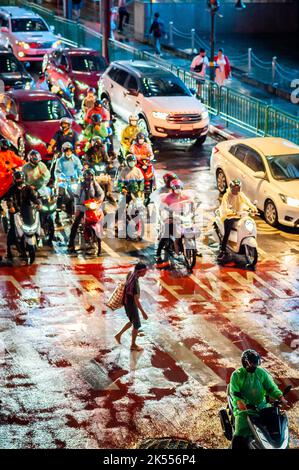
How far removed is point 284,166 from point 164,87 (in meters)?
7.51

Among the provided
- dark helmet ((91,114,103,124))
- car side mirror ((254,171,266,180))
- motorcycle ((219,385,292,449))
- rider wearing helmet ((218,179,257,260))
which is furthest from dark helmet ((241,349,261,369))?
dark helmet ((91,114,103,124))

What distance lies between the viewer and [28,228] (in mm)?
19641

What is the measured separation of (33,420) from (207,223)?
30.6 ft

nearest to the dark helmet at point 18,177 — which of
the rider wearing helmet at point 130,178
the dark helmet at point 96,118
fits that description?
the rider wearing helmet at point 130,178

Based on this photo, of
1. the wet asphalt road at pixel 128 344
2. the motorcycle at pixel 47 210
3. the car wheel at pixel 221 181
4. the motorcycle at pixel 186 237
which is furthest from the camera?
the car wheel at pixel 221 181

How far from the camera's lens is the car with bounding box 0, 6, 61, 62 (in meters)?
38.0

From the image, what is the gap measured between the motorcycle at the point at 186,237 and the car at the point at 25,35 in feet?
64.1

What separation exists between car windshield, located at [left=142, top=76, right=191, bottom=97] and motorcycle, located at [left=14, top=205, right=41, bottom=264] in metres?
10.0

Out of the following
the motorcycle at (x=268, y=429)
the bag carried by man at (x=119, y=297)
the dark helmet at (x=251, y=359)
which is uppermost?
the dark helmet at (x=251, y=359)

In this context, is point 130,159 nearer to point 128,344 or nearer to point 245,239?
point 245,239

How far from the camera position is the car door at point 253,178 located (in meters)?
22.6

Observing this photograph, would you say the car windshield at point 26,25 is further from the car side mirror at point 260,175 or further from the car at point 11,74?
the car side mirror at point 260,175

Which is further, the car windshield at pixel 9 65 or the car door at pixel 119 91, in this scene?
the car windshield at pixel 9 65

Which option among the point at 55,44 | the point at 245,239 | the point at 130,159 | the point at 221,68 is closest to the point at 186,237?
the point at 245,239
